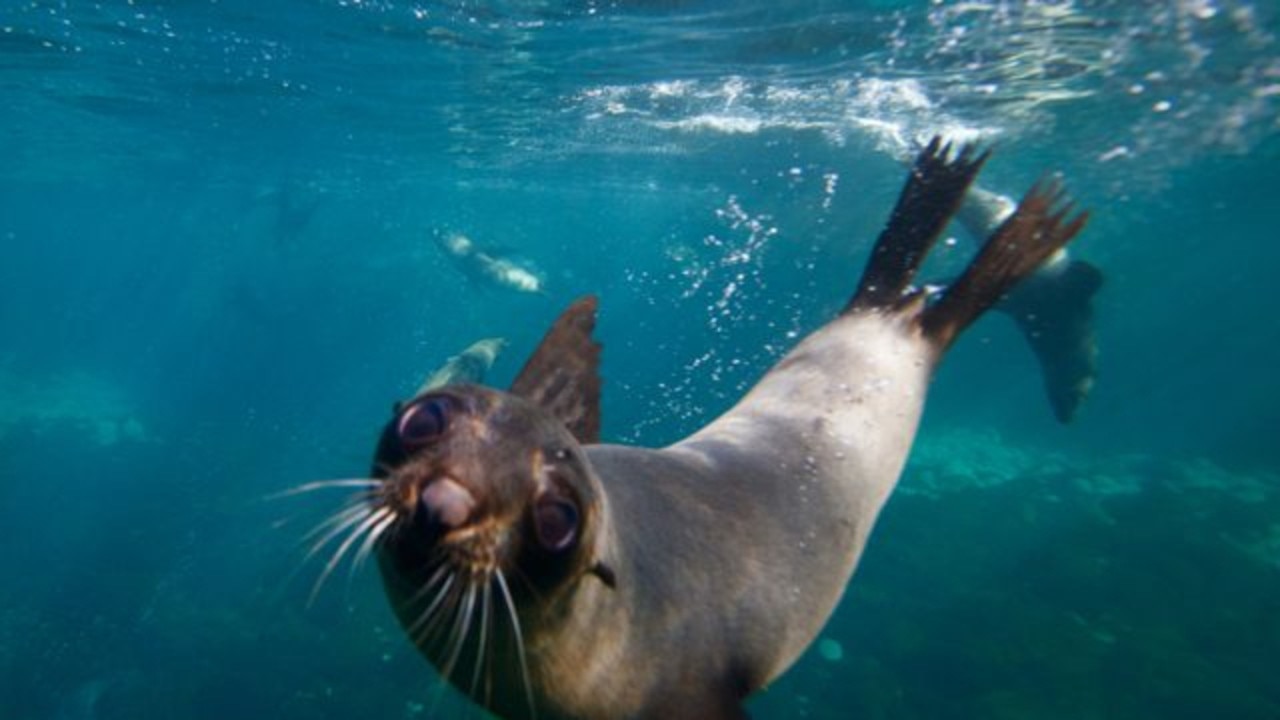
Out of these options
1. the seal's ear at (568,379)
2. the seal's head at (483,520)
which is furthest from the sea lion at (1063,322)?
the seal's head at (483,520)

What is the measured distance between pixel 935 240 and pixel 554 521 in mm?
3201

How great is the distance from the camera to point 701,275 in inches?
1907

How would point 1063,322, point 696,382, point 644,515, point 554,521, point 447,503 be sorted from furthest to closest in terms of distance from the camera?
1. point 696,382
2. point 1063,322
3. point 644,515
4. point 554,521
5. point 447,503

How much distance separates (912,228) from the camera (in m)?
4.15

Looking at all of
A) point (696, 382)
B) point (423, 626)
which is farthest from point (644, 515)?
point (696, 382)

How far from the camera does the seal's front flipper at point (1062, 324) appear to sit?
10.0 metres

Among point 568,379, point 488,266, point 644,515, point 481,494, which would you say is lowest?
point 488,266

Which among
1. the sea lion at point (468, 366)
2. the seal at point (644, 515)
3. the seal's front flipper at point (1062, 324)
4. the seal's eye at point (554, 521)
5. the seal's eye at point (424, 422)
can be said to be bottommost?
the sea lion at point (468, 366)

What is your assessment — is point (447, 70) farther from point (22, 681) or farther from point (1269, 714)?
point (1269, 714)

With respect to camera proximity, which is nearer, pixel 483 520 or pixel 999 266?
pixel 483 520

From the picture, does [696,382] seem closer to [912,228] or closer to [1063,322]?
[1063,322]

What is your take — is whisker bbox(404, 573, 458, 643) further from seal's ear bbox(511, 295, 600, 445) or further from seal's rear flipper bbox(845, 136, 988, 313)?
seal's rear flipper bbox(845, 136, 988, 313)

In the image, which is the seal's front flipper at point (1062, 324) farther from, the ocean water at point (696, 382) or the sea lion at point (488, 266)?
the sea lion at point (488, 266)

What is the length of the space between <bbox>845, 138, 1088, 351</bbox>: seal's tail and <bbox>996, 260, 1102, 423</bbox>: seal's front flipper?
6551 mm
